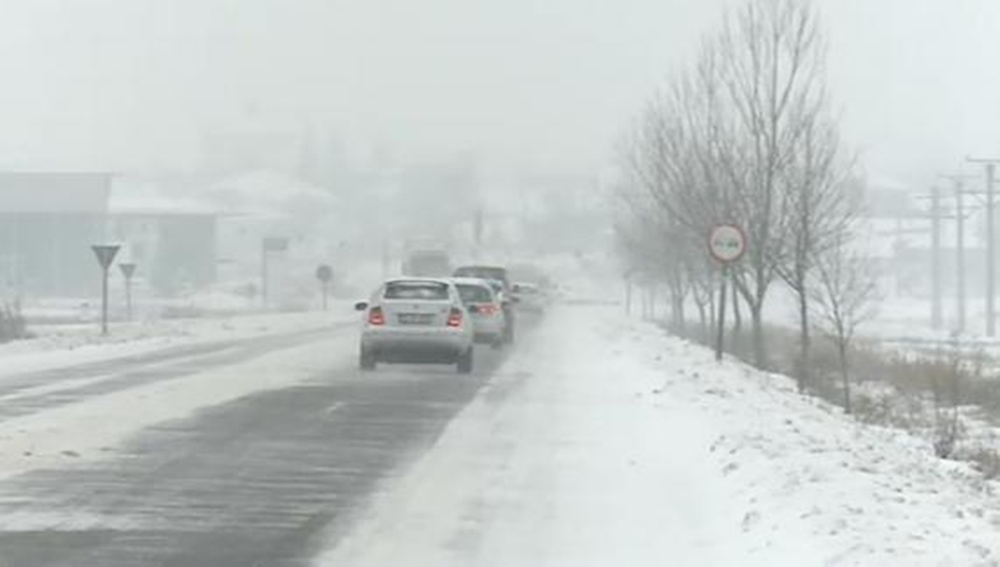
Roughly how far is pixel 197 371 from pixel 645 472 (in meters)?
14.3

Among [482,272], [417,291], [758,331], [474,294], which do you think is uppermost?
[482,272]

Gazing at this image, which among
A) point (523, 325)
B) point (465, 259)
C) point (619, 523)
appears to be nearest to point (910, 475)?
point (619, 523)

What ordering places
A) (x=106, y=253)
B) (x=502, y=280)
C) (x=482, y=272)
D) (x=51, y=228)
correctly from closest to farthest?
(x=106, y=253) < (x=502, y=280) < (x=482, y=272) < (x=51, y=228)

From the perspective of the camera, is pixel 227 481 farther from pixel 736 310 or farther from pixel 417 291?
pixel 736 310

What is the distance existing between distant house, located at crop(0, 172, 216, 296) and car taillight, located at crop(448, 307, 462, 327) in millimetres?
72482

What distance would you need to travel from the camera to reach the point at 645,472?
39.5ft

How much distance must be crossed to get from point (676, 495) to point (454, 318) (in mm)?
14471

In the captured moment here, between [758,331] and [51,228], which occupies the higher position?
[51,228]

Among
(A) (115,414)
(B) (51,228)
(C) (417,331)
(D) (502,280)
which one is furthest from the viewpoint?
(B) (51,228)

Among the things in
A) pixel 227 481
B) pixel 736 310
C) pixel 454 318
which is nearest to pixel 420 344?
pixel 454 318

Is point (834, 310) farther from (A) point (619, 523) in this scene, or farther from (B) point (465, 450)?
(A) point (619, 523)

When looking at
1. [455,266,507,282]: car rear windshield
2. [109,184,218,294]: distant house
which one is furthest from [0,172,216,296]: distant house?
[455,266,507,282]: car rear windshield

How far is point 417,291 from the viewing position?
25.5 m

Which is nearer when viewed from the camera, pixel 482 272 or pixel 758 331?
pixel 758 331
